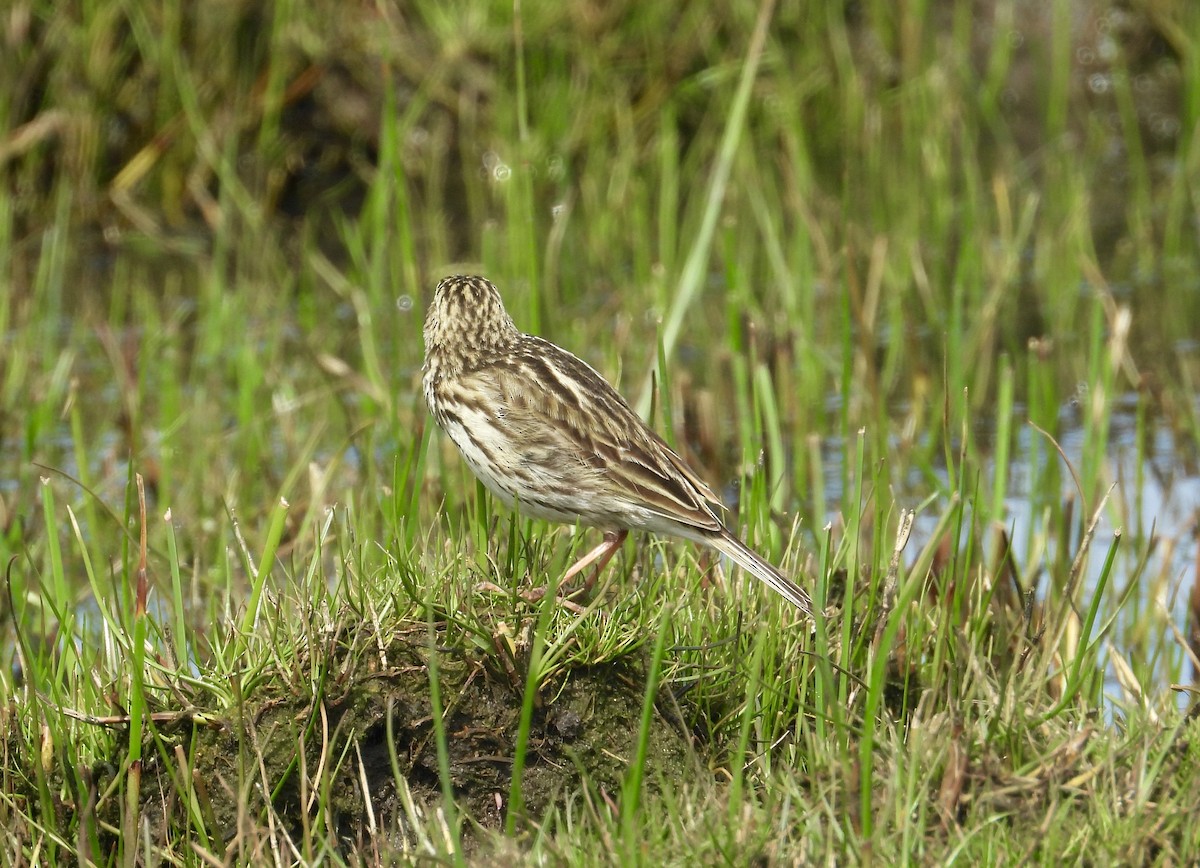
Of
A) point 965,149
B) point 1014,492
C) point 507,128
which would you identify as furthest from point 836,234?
point 1014,492

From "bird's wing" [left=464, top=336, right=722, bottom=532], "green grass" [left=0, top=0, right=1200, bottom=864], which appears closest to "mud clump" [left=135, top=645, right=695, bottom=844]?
"green grass" [left=0, top=0, right=1200, bottom=864]

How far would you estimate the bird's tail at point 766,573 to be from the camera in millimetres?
4465

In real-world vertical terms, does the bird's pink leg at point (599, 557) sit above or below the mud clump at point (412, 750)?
above

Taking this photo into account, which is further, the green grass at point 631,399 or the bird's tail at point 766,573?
the bird's tail at point 766,573

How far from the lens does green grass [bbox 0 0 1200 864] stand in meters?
4.04

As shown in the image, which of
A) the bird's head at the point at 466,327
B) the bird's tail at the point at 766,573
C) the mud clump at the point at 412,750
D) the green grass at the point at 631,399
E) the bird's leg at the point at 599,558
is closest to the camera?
the green grass at the point at 631,399

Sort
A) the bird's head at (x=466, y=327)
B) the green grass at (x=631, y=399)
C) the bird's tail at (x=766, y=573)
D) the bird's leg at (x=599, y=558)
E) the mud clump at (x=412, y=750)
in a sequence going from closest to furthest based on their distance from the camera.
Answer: the green grass at (x=631, y=399) < the mud clump at (x=412, y=750) < the bird's tail at (x=766, y=573) < the bird's leg at (x=599, y=558) < the bird's head at (x=466, y=327)

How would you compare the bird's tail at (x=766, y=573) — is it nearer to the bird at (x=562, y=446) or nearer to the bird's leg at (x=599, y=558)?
the bird at (x=562, y=446)

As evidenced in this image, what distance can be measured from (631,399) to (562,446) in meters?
3.32

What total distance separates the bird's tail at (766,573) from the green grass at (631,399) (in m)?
0.09

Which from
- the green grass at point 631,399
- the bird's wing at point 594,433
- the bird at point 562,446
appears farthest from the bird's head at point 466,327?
the green grass at point 631,399

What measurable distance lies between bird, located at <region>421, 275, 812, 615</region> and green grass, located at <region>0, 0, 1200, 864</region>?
0.15 metres

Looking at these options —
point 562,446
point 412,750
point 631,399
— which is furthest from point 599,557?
point 631,399

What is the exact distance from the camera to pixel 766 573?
4504 mm
